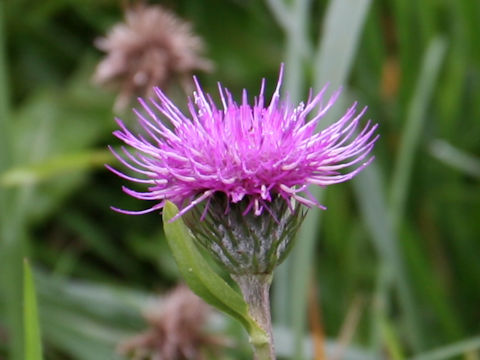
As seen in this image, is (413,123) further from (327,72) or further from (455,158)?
(327,72)

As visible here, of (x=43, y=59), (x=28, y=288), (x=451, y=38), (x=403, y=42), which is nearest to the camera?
(x=28, y=288)

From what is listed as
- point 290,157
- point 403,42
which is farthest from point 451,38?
point 290,157

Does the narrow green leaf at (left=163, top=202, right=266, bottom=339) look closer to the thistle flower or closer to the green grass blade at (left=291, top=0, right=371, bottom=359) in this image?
the thistle flower

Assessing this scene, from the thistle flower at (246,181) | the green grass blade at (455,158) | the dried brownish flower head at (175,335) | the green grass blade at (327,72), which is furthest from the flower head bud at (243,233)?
the green grass blade at (455,158)

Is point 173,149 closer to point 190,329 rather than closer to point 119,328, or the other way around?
point 190,329

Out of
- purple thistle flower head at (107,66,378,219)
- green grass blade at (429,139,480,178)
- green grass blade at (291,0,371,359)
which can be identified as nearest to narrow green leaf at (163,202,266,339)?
purple thistle flower head at (107,66,378,219)
